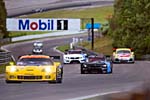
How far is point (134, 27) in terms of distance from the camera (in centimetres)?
7212

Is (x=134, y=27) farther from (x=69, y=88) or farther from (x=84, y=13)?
(x=69, y=88)

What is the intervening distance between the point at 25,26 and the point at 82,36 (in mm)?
35420

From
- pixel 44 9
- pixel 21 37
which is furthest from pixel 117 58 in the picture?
pixel 44 9

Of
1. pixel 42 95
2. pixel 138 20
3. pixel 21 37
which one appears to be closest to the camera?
pixel 42 95

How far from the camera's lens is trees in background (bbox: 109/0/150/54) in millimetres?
70750

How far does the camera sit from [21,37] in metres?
107

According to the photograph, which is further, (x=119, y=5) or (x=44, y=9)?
(x=44, y=9)

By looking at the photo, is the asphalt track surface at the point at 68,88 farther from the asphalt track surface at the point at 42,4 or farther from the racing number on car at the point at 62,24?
the asphalt track surface at the point at 42,4

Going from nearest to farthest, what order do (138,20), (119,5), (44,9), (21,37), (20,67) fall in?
(20,67) → (138,20) → (119,5) → (21,37) → (44,9)

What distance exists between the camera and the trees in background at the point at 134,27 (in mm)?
70750

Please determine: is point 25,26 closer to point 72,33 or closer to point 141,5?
point 141,5

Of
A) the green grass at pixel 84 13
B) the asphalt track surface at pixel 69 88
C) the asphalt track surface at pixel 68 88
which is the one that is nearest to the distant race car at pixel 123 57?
the asphalt track surface at pixel 68 88

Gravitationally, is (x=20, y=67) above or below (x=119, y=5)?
below

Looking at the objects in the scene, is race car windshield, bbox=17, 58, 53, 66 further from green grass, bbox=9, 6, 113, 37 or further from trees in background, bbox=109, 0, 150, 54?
green grass, bbox=9, 6, 113, 37
